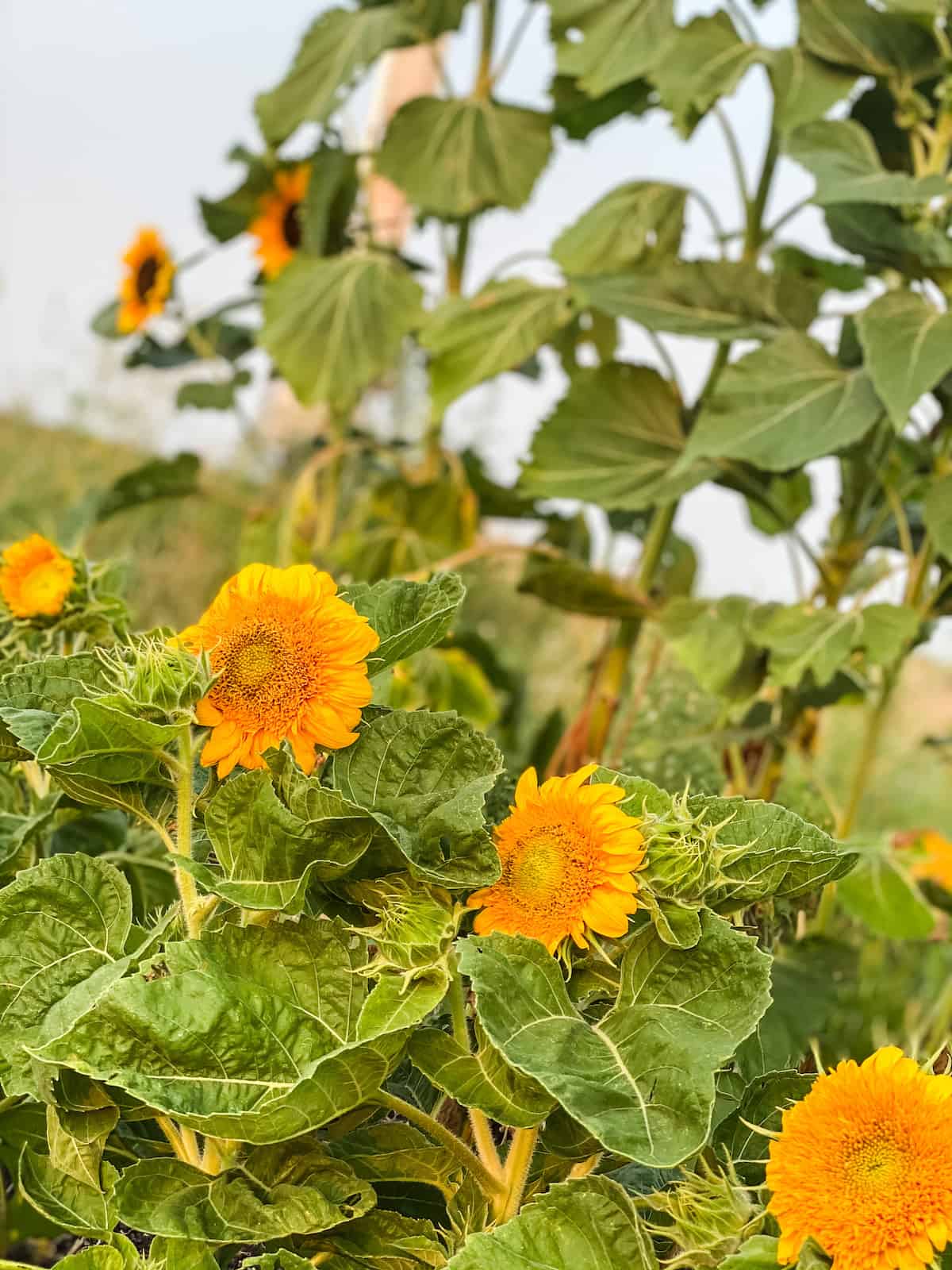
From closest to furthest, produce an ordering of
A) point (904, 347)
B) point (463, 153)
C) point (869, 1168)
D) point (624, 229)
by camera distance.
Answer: point (869, 1168) → point (904, 347) → point (624, 229) → point (463, 153)

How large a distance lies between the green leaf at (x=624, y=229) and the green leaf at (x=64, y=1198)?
730 millimetres

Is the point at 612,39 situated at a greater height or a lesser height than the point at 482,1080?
greater

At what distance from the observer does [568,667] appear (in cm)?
241

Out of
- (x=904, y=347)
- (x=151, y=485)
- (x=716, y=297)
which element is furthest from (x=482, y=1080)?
(x=151, y=485)

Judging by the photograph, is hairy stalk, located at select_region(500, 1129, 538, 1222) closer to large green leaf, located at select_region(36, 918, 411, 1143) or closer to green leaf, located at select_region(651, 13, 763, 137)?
large green leaf, located at select_region(36, 918, 411, 1143)

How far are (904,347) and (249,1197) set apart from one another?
571mm

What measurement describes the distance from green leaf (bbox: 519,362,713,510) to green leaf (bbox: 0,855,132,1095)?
0.58 meters

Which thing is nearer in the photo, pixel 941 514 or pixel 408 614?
pixel 408 614

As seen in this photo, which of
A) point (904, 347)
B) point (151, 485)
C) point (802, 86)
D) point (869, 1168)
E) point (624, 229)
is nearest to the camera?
point (869, 1168)

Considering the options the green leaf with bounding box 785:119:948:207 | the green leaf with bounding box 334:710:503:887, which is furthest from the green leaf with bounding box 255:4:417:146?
the green leaf with bounding box 334:710:503:887

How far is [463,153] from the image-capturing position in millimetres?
1047

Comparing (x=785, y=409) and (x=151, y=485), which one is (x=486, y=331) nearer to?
(x=785, y=409)

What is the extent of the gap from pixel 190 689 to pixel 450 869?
0.08 metres

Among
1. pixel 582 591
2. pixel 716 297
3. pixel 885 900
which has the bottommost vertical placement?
pixel 885 900
